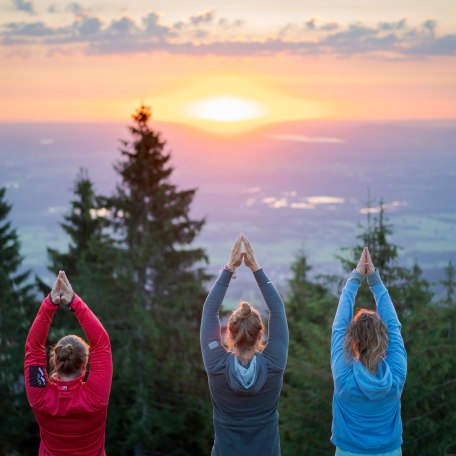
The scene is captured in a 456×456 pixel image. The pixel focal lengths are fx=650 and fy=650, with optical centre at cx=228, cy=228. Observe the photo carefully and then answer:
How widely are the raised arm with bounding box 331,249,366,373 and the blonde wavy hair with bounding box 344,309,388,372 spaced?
0.46 ft

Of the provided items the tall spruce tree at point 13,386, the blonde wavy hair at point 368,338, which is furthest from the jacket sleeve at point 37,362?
the tall spruce tree at point 13,386

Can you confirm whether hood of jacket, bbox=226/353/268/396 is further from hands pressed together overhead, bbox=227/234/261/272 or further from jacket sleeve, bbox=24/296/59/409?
jacket sleeve, bbox=24/296/59/409

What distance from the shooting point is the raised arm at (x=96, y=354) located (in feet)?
13.4

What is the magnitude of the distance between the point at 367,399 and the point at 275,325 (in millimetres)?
728

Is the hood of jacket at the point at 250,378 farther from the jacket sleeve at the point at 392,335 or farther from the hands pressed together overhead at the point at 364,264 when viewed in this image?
the hands pressed together overhead at the point at 364,264

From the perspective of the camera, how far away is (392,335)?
4.32 m

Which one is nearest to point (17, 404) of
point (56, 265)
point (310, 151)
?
point (56, 265)

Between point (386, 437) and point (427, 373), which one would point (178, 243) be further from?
point (386, 437)

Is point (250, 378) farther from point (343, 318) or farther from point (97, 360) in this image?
point (97, 360)

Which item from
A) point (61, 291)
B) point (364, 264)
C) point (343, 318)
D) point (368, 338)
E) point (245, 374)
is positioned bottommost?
point (245, 374)

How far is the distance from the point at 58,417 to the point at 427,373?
7.17m

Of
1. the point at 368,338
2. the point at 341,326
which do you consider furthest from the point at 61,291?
the point at 368,338

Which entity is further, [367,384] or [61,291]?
[61,291]

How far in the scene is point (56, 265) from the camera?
25.8 metres
